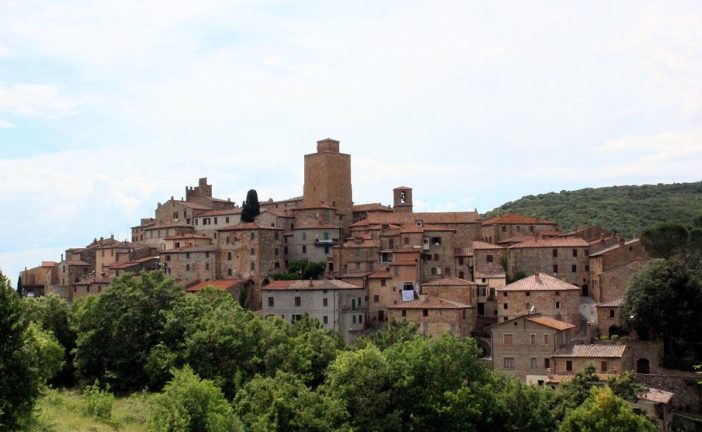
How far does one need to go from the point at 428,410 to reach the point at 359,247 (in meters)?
26.3

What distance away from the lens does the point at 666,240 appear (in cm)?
6300

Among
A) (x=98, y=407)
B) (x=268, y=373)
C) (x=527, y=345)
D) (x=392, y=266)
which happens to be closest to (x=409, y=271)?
(x=392, y=266)

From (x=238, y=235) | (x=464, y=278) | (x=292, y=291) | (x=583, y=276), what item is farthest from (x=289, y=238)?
(x=583, y=276)

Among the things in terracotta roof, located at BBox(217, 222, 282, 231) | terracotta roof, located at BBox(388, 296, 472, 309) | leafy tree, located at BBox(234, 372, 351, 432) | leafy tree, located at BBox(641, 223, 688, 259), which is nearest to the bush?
leafy tree, located at BBox(234, 372, 351, 432)

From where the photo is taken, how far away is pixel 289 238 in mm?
74438

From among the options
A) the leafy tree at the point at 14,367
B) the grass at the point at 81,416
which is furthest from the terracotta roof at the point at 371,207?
the leafy tree at the point at 14,367

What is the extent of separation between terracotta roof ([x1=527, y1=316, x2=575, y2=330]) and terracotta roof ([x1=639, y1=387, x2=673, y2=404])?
6701mm

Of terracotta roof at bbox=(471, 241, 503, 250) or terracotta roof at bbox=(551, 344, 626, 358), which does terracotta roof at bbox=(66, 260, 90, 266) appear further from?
terracotta roof at bbox=(551, 344, 626, 358)

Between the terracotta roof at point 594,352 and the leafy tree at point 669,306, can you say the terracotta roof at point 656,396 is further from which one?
the leafy tree at point 669,306

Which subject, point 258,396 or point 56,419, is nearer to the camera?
point 56,419

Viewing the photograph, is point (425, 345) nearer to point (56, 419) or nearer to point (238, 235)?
point (56, 419)

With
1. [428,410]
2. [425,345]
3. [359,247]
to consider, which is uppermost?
[359,247]

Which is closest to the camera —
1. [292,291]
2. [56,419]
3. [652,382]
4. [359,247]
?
[56,419]

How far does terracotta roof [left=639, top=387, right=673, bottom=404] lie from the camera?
48.2 meters
